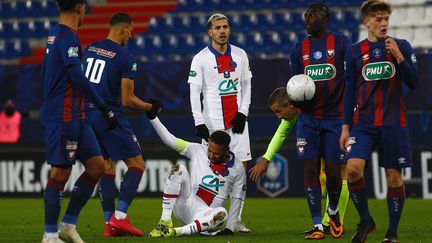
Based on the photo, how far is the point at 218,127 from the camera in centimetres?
974

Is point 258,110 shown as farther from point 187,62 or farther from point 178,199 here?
point 178,199

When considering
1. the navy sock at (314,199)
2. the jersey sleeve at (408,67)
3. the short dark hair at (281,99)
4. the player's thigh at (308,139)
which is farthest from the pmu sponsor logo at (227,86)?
the jersey sleeve at (408,67)

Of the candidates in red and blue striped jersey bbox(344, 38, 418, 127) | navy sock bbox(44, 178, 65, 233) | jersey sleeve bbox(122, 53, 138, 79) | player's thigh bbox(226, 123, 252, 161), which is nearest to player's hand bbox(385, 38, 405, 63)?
red and blue striped jersey bbox(344, 38, 418, 127)

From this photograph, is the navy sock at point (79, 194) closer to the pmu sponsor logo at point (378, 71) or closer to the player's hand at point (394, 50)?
the pmu sponsor logo at point (378, 71)

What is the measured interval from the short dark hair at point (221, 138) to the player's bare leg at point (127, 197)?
0.93 metres

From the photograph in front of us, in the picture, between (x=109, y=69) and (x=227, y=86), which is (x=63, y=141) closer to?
(x=109, y=69)

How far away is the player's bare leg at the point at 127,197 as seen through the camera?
363 inches

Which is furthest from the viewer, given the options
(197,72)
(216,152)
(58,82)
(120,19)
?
(197,72)

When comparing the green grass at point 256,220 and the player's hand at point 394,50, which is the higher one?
the player's hand at point 394,50

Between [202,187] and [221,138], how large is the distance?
0.56m

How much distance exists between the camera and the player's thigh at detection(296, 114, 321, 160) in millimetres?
9055

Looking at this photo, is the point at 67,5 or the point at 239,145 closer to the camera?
the point at 67,5

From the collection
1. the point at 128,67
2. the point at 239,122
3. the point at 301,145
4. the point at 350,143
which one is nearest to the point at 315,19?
the point at 301,145

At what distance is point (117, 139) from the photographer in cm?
952
